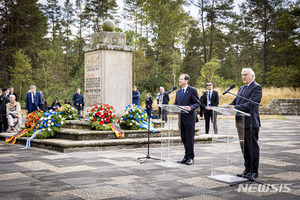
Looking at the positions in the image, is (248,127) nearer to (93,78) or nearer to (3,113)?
(93,78)

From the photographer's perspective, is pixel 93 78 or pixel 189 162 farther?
pixel 93 78

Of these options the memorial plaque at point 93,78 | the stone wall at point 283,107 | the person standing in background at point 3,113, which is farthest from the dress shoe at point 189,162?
the stone wall at point 283,107

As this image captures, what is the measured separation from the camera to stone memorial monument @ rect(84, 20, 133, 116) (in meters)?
11.2

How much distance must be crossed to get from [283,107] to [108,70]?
75.9 ft

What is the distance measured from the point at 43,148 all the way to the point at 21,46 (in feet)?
106

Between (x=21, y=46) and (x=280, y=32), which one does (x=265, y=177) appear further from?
(x=280, y=32)

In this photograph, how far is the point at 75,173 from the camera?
6250mm

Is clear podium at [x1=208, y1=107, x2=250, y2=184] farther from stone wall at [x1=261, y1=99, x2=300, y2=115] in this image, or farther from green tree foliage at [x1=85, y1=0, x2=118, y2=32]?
green tree foliage at [x1=85, y1=0, x2=118, y2=32]

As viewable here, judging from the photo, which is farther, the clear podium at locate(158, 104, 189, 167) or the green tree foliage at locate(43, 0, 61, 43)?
the green tree foliage at locate(43, 0, 61, 43)

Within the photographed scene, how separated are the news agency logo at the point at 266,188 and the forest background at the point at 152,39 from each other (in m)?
27.9

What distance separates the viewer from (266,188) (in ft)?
16.8

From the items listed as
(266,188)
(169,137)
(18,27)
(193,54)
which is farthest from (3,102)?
(193,54)

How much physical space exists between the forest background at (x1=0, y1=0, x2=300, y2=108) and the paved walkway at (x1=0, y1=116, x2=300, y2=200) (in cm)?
2543

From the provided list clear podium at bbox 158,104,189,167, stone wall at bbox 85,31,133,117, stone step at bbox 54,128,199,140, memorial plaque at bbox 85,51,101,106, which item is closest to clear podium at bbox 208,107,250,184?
clear podium at bbox 158,104,189,167
